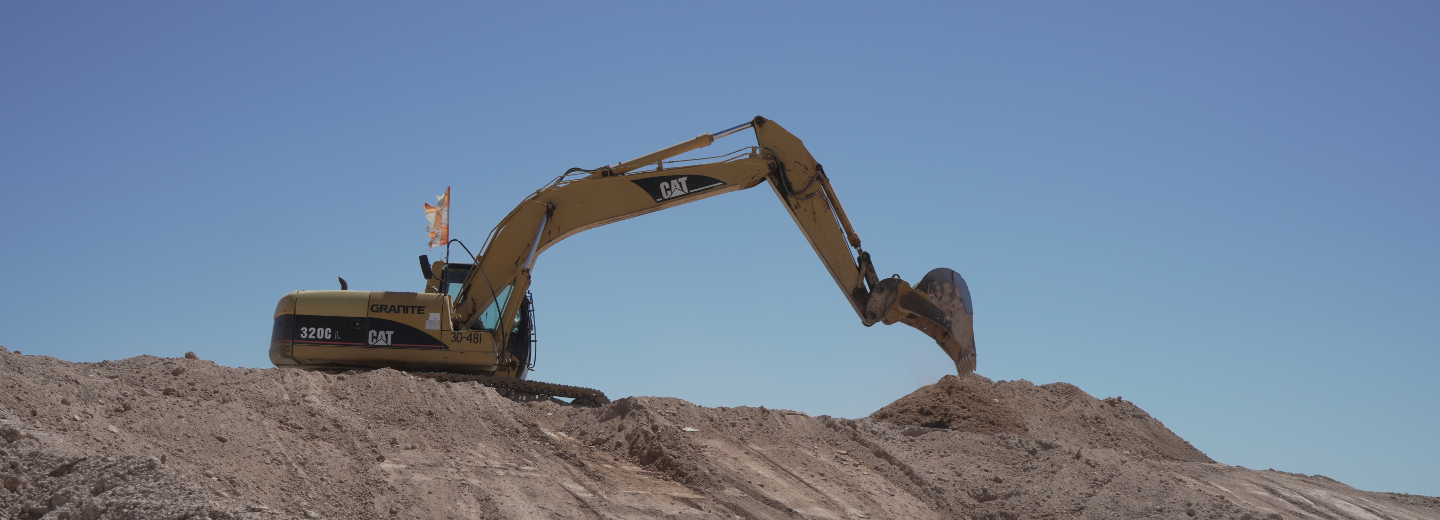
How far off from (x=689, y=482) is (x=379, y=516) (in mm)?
3015

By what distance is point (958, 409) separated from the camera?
13.7m

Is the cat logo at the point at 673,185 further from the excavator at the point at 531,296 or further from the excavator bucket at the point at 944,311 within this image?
the excavator bucket at the point at 944,311

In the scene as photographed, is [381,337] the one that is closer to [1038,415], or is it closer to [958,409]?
[958,409]

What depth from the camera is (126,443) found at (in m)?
8.53

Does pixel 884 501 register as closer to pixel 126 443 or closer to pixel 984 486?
pixel 984 486

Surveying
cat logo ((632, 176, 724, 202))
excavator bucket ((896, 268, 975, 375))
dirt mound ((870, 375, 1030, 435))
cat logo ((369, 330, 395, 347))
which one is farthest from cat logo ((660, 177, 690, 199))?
dirt mound ((870, 375, 1030, 435))

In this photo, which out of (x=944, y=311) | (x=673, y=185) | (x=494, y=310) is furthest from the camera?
(x=944, y=311)

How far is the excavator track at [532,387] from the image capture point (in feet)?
41.3

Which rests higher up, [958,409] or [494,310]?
[494,310]

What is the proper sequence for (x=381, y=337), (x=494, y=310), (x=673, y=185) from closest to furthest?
1. (x=381, y=337)
2. (x=494, y=310)
3. (x=673, y=185)

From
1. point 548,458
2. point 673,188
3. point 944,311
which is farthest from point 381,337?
point 944,311

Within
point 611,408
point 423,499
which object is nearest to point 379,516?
point 423,499

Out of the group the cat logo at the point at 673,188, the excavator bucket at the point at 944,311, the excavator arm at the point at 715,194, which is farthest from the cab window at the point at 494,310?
the excavator bucket at the point at 944,311

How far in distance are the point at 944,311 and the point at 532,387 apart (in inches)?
206
